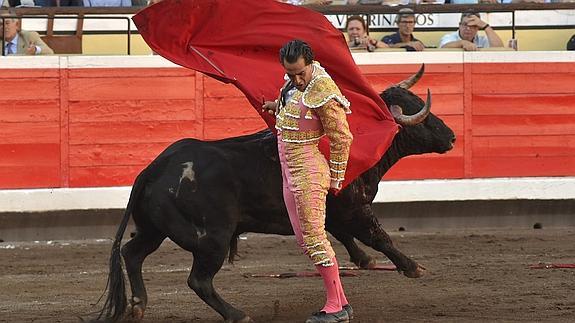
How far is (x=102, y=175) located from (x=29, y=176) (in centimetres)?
56

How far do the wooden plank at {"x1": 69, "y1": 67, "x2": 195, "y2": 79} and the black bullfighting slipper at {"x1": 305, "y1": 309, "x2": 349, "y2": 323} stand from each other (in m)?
4.48

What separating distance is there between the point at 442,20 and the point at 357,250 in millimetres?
4514

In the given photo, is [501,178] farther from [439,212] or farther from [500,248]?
[500,248]

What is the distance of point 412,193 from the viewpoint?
10.2 meters

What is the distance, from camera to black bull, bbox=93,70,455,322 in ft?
19.0

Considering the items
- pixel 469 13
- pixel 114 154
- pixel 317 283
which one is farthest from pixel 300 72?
pixel 469 13

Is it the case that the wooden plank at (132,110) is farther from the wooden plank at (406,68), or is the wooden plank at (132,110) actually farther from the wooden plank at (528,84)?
the wooden plank at (528,84)

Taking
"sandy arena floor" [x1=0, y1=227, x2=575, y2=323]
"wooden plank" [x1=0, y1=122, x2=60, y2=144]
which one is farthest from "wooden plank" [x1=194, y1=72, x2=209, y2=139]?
"wooden plank" [x1=0, y1=122, x2=60, y2=144]

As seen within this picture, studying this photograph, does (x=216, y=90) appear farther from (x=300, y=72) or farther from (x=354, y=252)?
(x=300, y=72)

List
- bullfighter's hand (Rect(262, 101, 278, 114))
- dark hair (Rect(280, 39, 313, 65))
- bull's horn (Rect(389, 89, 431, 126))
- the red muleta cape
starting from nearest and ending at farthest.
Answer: dark hair (Rect(280, 39, 313, 65)) → bullfighter's hand (Rect(262, 101, 278, 114)) → the red muleta cape → bull's horn (Rect(389, 89, 431, 126))

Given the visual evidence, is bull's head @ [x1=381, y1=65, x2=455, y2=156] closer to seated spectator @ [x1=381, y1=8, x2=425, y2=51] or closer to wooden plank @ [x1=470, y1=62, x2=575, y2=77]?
seated spectator @ [x1=381, y1=8, x2=425, y2=51]

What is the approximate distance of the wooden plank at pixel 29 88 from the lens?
9648 millimetres

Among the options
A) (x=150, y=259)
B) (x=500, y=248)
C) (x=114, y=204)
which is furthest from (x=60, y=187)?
(x=500, y=248)

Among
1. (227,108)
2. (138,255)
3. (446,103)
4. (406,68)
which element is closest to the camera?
(138,255)
